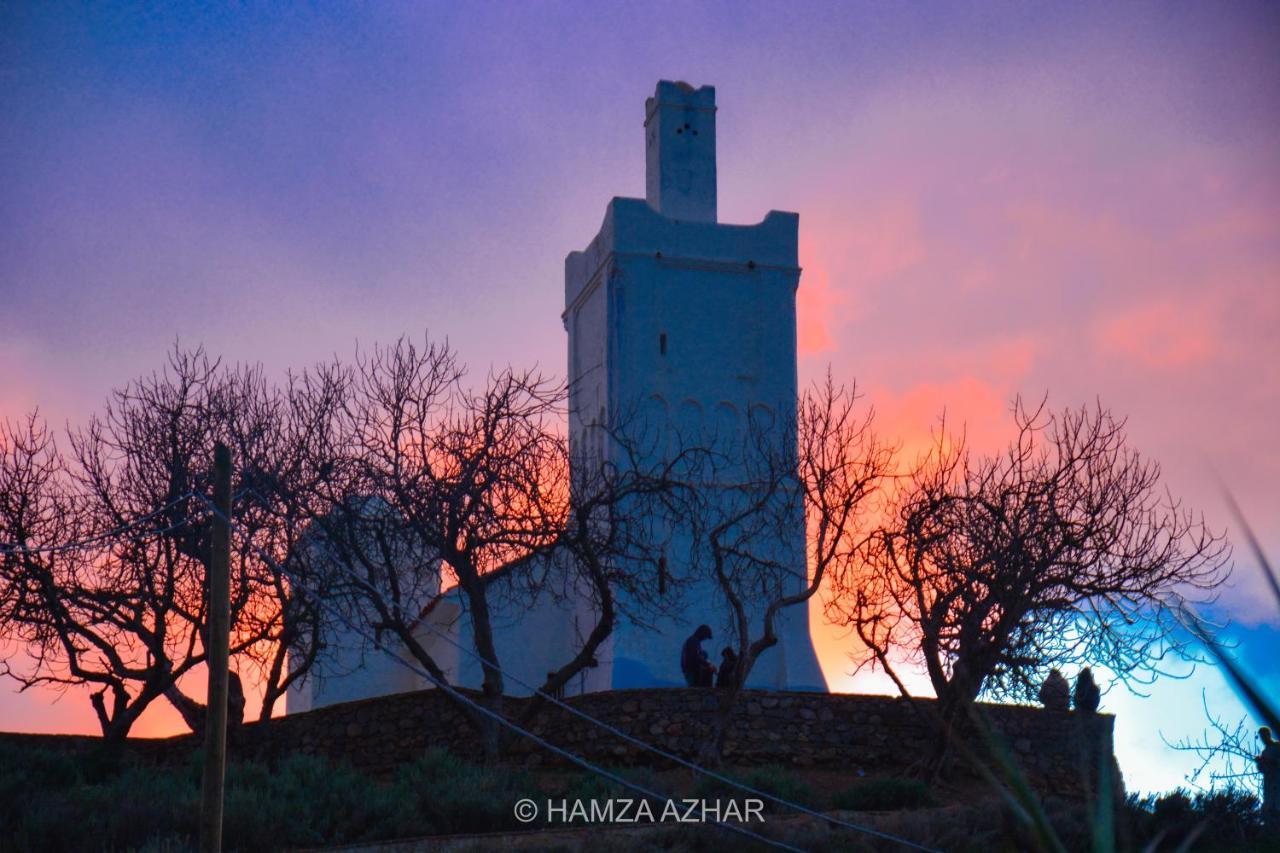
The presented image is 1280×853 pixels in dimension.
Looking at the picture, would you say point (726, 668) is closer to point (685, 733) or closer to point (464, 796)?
point (685, 733)

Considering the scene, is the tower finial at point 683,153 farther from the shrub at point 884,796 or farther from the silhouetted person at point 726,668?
the shrub at point 884,796

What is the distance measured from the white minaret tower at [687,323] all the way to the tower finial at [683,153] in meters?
0.03

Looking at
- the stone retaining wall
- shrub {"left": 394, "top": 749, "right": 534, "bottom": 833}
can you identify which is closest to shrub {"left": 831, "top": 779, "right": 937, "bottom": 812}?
the stone retaining wall

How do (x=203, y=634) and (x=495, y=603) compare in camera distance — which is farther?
(x=495, y=603)

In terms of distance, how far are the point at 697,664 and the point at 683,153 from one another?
1240cm

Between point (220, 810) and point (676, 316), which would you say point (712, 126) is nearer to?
point (676, 316)

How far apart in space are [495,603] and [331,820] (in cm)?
1334

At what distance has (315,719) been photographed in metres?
22.5

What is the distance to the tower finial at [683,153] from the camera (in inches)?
1214

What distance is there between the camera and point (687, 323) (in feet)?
97.7

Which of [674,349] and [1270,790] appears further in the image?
[674,349]

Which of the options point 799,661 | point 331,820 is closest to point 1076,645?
point 799,661

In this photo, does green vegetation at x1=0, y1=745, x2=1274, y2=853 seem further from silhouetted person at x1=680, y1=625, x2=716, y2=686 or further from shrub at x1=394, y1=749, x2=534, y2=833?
silhouetted person at x1=680, y1=625, x2=716, y2=686

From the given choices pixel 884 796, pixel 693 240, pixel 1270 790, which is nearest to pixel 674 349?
pixel 693 240
